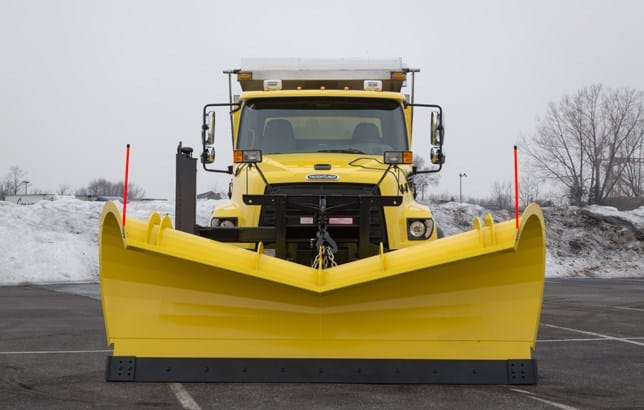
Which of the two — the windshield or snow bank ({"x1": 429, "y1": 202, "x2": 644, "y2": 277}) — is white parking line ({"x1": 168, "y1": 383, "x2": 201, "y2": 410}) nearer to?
the windshield

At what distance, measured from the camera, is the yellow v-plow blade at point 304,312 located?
5.48m

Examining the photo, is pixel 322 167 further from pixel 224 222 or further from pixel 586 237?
pixel 586 237

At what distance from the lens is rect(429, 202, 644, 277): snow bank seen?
28656mm

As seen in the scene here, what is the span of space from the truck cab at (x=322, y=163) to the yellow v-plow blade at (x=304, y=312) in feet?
2.02

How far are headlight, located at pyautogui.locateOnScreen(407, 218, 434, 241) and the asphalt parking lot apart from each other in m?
1.60

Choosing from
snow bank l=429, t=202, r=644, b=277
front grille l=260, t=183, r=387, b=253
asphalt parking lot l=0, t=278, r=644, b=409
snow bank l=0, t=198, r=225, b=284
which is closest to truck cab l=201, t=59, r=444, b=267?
front grille l=260, t=183, r=387, b=253

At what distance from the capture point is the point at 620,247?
30.4 m

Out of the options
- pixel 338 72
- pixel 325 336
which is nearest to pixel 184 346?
pixel 325 336

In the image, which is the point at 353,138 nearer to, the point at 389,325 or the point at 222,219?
the point at 222,219

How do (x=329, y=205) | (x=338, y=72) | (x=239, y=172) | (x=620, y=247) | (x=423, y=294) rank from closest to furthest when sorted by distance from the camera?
(x=423, y=294), (x=329, y=205), (x=239, y=172), (x=338, y=72), (x=620, y=247)

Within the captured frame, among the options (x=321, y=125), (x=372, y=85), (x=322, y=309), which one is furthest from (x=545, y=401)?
(x=372, y=85)

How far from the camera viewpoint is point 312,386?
609 centimetres

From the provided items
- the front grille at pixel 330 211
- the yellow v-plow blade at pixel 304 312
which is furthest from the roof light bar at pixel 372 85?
the yellow v-plow blade at pixel 304 312

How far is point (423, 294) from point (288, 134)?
11.7 ft
